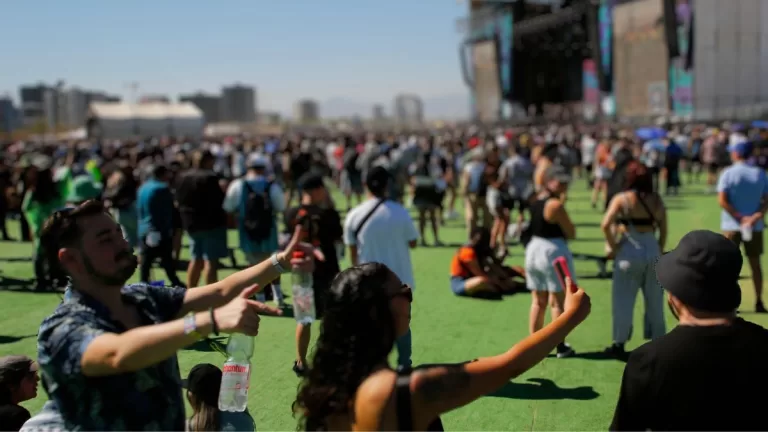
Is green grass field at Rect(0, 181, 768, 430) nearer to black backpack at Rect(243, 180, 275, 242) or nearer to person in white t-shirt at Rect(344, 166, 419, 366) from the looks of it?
person in white t-shirt at Rect(344, 166, 419, 366)

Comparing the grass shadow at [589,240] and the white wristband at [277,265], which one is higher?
the white wristband at [277,265]

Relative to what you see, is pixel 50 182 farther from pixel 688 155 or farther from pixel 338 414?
pixel 688 155

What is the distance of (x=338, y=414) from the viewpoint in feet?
8.00

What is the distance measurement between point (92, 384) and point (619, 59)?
4585 centimetres

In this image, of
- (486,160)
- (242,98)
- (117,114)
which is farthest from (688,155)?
(242,98)

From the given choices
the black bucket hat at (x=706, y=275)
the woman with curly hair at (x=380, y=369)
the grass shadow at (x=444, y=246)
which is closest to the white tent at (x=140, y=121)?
the grass shadow at (x=444, y=246)

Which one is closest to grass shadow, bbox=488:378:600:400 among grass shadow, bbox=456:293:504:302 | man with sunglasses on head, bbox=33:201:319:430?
grass shadow, bbox=456:293:504:302

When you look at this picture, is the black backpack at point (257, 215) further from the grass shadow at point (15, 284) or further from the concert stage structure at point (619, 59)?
the concert stage structure at point (619, 59)

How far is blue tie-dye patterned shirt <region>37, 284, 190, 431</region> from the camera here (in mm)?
2461

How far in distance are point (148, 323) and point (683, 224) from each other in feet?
44.9

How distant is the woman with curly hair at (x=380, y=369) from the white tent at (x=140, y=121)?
Answer: 273ft

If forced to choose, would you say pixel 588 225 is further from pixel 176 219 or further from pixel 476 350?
pixel 476 350

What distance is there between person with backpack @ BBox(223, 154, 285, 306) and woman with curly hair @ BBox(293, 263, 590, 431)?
5.81 meters

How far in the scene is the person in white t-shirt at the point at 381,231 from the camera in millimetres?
5977
